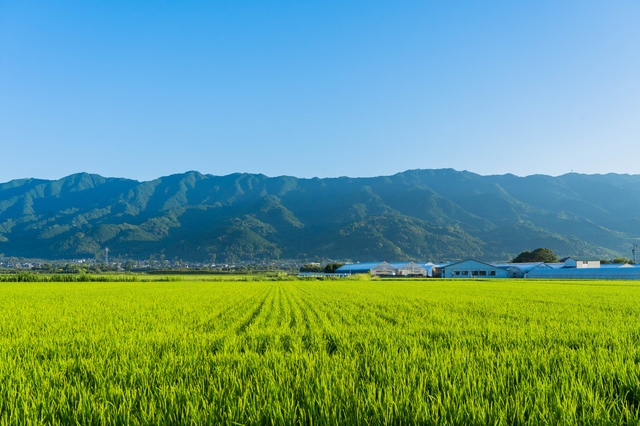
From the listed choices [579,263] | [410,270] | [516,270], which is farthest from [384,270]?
[579,263]

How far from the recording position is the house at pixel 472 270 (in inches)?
3073

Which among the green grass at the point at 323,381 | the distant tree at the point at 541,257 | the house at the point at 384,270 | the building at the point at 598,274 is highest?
the green grass at the point at 323,381

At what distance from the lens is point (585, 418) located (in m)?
2.74

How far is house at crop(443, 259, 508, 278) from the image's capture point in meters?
78.1

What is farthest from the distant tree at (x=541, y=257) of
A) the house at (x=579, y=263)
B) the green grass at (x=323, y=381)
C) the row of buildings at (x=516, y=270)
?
the green grass at (x=323, y=381)

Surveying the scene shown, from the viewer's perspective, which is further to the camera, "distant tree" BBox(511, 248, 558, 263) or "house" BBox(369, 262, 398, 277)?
"distant tree" BBox(511, 248, 558, 263)

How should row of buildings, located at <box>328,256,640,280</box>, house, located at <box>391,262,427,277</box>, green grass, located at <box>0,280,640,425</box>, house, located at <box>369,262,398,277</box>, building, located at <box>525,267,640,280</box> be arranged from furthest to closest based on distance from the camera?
house, located at <box>391,262,427,277</box>
house, located at <box>369,262,398,277</box>
row of buildings, located at <box>328,256,640,280</box>
building, located at <box>525,267,640,280</box>
green grass, located at <box>0,280,640,425</box>

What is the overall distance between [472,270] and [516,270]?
8.86 m

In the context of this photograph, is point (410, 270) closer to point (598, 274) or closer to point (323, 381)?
point (598, 274)

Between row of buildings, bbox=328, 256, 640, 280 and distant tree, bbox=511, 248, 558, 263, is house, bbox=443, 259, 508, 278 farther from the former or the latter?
distant tree, bbox=511, 248, 558, 263

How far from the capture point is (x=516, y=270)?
78.1 metres

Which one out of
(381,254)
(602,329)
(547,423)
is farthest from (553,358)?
(381,254)

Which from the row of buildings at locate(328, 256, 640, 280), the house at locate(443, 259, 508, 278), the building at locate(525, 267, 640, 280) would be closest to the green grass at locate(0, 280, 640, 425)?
the building at locate(525, 267, 640, 280)

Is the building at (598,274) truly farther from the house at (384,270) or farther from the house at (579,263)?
the house at (384,270)
